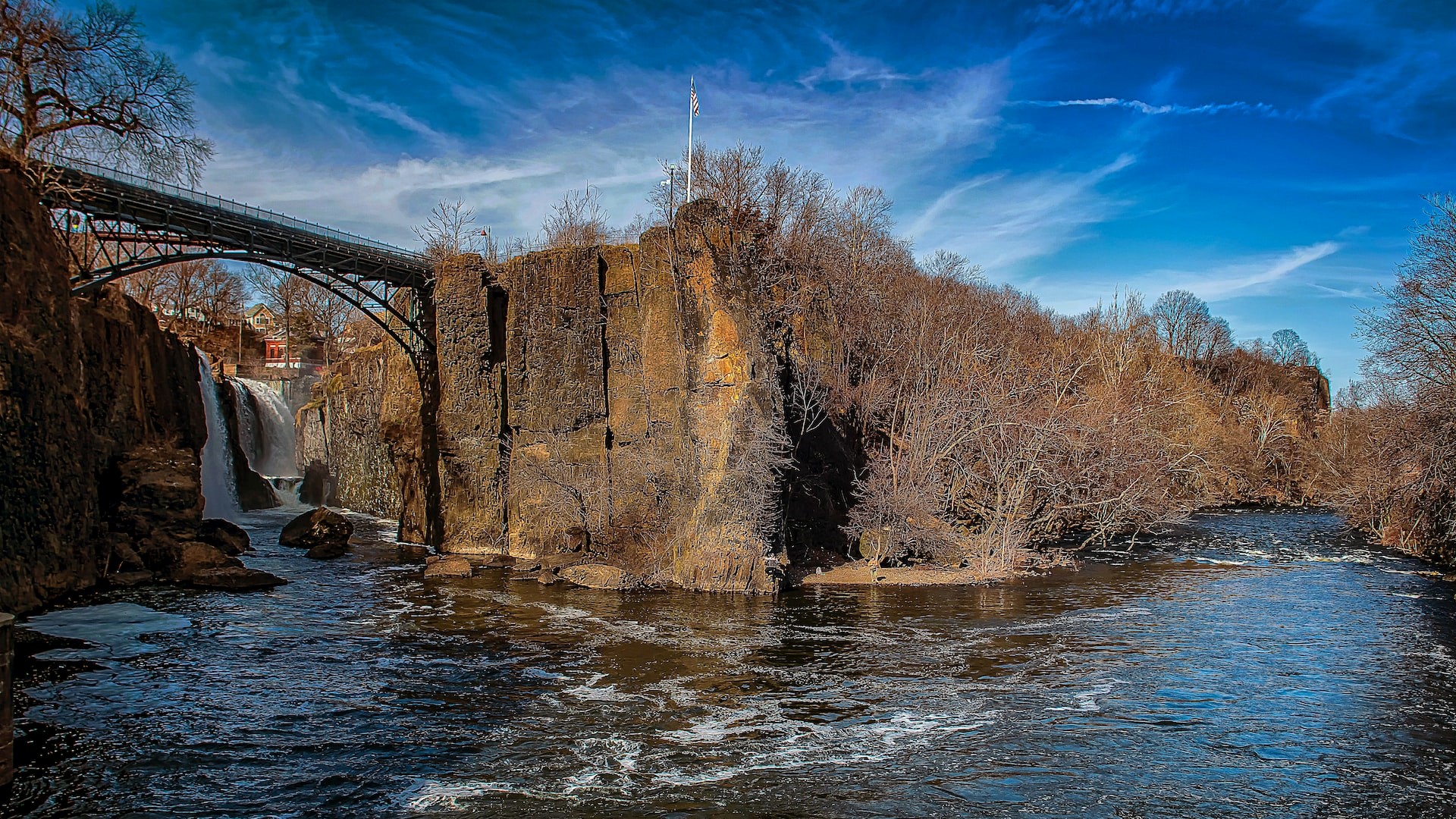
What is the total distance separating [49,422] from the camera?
737 inches

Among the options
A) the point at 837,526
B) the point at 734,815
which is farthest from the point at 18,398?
the point at 837,526

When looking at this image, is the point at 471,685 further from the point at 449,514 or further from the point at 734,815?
the point at 449,514

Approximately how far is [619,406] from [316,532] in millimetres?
11718

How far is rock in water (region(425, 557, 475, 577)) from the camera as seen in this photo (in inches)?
972

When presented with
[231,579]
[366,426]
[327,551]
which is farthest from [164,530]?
[366,426]

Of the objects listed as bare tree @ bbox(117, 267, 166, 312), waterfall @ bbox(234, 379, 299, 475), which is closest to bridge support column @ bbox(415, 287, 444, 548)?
waterfall @ bbox(234, 379, 299, 475)

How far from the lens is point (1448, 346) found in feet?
74.3

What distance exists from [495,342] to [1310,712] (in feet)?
82.1

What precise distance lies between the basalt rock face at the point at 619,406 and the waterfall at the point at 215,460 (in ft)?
42.6

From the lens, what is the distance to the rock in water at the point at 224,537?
2685 centimetres

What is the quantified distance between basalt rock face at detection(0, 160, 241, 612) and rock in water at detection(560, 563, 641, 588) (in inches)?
415

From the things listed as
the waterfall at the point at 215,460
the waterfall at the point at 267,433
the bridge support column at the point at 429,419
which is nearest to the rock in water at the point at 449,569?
the bridge support column at the point at 429,419

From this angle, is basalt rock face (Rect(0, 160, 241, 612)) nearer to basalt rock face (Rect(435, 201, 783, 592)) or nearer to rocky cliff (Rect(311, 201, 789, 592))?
rocky cliff (Rect(311, 201, 789, 592))

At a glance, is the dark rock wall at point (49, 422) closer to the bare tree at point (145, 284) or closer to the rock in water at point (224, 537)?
the rock in water at point (224, 537)
